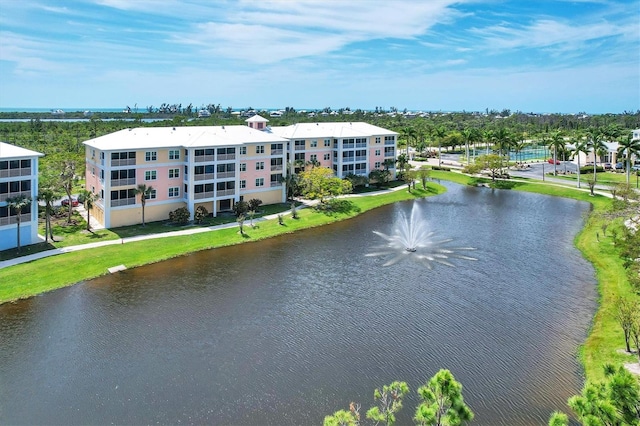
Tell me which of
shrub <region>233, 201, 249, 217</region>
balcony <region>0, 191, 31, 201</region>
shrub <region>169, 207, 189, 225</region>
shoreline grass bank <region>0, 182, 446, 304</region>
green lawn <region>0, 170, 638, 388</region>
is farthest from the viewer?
shrub <region>233, 201, 249, 217</region>

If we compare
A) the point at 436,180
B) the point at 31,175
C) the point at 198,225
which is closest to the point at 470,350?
the point at 198,225

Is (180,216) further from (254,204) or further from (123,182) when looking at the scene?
(254,204)

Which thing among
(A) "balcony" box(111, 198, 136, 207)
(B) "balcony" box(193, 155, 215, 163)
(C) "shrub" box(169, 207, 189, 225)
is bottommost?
(C) "shrub" box(169, 207, 189, 225)

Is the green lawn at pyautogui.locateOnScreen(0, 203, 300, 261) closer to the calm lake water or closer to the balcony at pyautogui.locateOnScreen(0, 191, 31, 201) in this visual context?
the balcony at pyautogui.locateOnScreen(0, 191, 31, 201)

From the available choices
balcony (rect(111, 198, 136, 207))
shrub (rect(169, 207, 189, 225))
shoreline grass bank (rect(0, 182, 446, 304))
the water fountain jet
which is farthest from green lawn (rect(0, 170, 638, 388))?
the water fountain jet

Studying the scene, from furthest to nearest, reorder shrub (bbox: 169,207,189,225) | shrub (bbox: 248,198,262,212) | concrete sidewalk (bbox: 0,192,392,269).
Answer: shrub (bbox: 248,198,262,212) < shrub (bbox: 169,207,189,225) < concrete sidewalk (bbox: 0,192,392,269)
